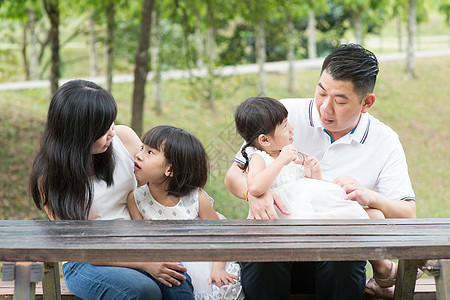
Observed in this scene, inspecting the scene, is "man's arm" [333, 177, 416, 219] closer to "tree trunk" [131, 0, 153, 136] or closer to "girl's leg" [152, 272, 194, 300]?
"girl's leg" [152, 272, 194, 300]

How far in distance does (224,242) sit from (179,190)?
72 centimetres

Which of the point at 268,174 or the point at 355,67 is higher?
the point at 355,67

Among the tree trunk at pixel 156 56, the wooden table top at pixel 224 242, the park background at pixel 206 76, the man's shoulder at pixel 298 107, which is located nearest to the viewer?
the wooden table top at pixel 224 242

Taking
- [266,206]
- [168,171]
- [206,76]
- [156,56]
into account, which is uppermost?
[168,171]

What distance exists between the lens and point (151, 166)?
9.17ft

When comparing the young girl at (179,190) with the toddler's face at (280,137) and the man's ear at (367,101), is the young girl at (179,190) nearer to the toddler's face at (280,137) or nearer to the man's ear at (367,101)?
the toddler's face at (280,137)

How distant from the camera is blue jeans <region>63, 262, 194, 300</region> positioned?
97.9 inches

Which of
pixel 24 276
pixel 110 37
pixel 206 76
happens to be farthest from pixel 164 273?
pixel 206 76

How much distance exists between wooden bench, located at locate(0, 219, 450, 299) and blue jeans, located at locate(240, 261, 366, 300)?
22cm

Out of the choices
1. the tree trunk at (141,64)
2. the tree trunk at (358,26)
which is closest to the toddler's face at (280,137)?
the tree trunk at (141,64)

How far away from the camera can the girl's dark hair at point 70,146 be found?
8.56 feet

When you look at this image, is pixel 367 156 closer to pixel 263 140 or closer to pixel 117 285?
pixel 263 140

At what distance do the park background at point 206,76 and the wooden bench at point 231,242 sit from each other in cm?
269

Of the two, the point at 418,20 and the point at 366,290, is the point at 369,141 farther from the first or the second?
the point at 418,20
